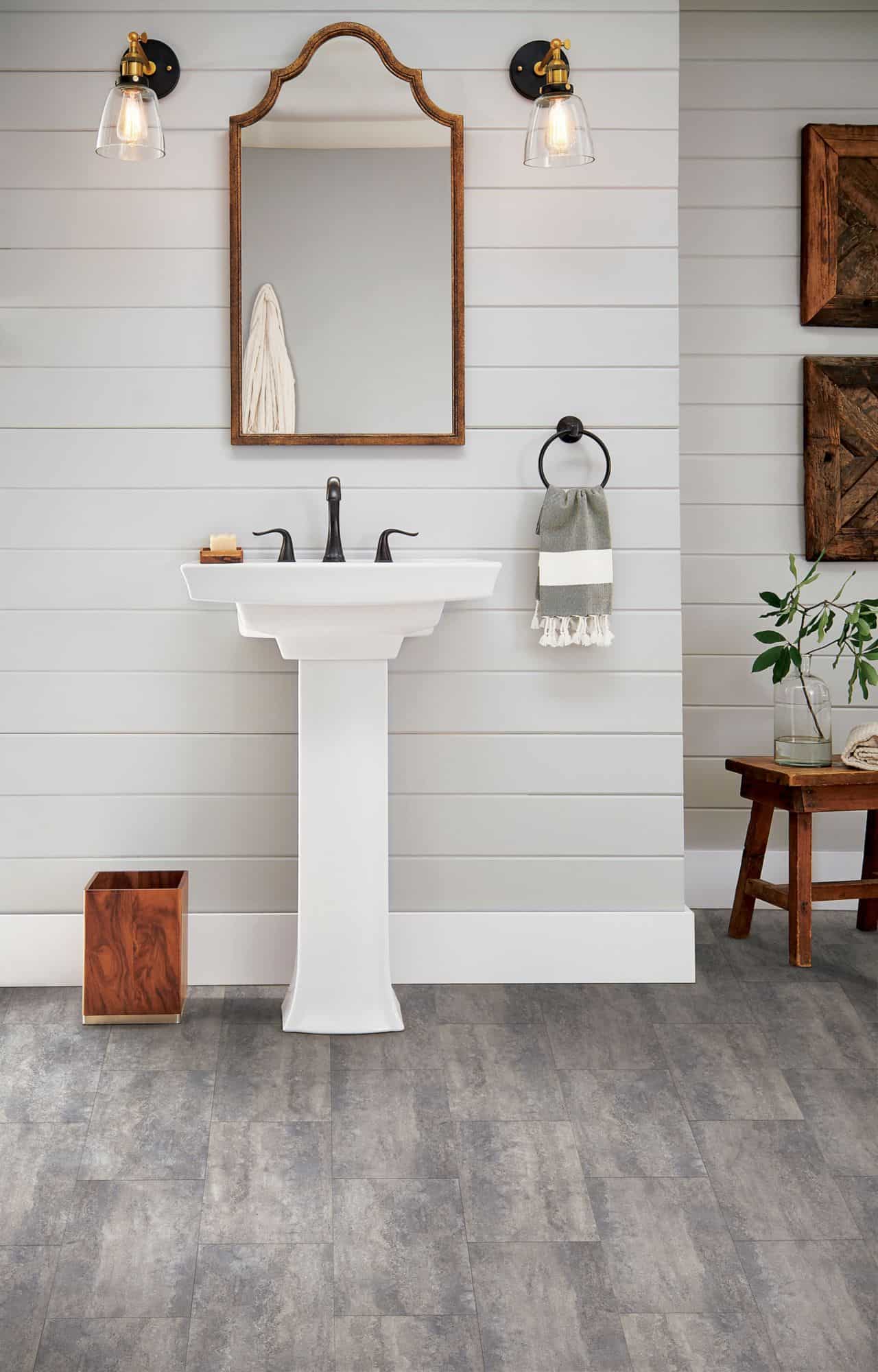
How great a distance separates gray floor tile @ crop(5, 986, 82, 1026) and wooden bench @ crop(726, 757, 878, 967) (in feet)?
5.64

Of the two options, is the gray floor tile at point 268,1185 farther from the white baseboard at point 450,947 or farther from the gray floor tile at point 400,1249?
the white baseboard at point 450,947

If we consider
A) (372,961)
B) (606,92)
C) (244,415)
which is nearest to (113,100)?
(244,415)

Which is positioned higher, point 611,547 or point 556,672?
point 611,547

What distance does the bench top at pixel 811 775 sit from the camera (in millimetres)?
2834

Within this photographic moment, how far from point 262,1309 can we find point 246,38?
2.63 metres

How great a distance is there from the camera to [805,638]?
3.38m

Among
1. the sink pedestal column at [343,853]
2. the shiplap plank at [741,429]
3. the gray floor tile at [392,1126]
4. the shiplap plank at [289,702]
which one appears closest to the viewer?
the gray floor tile at [392,1126]

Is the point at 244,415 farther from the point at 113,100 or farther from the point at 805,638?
the point at 805,638

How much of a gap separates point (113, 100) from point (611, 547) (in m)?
1.44

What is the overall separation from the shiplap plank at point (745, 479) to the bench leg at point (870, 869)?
95cm

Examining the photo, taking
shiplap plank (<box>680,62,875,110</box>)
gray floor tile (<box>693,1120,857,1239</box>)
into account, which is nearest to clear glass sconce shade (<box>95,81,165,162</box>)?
shiplap plank (<box>680,62,875,110</box>)

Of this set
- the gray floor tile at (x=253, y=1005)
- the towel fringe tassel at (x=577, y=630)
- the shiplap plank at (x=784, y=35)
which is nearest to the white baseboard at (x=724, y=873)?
the towel fringe tassel at (x=577, y=630)

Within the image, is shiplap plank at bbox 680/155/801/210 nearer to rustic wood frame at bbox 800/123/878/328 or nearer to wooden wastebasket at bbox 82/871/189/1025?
rustic wood frame at bbox 800/123/878/328

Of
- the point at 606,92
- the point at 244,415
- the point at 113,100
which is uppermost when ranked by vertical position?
the point at 606,92
